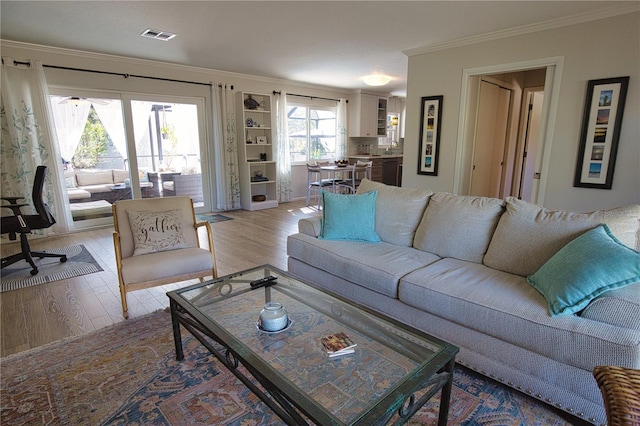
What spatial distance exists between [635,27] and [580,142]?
104cm

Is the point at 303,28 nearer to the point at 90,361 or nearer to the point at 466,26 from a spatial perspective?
the point at 466,26

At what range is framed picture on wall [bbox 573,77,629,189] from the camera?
10.1ft

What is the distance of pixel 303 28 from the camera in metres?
3.56

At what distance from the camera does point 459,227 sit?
7.55ft

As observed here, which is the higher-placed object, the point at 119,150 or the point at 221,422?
the point at 119,150

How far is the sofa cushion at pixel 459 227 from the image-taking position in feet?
7.29

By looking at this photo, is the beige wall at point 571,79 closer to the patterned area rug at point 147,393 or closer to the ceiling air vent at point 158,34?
the patterned area rug at point 147,393

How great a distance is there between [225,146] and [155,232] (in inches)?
146

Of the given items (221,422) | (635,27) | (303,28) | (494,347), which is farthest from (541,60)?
(221,422)

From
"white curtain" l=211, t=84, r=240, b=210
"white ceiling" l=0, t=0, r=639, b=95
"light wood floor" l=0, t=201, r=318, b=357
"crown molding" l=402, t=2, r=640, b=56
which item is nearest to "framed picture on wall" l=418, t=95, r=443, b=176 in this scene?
"crown molding" l=402, t=2, r=640, b=56

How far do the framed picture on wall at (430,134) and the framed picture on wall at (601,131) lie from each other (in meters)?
1.52

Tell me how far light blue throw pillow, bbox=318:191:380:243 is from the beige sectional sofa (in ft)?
0.17

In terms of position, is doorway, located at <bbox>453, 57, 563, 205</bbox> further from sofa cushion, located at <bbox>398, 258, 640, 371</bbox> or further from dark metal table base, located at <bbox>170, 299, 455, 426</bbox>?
dark metal table base, located at <bbox>170, 299, 455, 426</bbox>

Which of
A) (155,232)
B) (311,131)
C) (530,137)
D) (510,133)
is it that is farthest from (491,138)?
(155,232)
